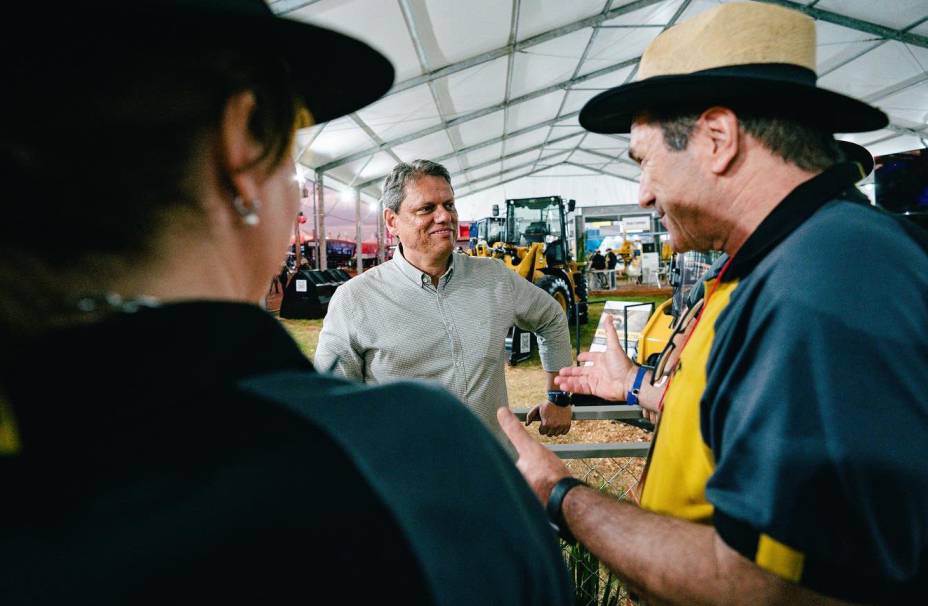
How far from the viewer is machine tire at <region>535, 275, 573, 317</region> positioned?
28.3 ft

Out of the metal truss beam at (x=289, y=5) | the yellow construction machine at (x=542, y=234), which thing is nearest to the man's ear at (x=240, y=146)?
the metal truss beam at (x=289, y=5)

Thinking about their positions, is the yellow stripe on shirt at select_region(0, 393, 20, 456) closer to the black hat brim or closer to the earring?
the earring

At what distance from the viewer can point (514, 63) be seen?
1252 cm

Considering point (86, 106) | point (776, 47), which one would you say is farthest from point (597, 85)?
point (86, 106)

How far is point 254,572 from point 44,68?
0.48m

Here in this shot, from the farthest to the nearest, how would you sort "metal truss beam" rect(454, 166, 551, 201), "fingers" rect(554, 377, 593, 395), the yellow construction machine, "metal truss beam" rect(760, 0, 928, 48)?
1. "metal truss beam" rect(454, 166, 551, 201)
2. "metal truss beam" rect(760, 0, 928, 48)
3. the yellow construction machine
4. "fingers" rect(554, 377, 593, 395)

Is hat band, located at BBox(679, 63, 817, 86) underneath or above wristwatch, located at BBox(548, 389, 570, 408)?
above

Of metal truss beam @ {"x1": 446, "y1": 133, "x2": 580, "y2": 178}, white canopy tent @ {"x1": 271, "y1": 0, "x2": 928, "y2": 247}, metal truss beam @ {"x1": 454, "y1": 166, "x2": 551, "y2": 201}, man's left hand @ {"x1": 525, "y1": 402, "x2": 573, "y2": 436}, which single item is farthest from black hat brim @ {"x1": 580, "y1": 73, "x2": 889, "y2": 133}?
metal truss beam @ {"x1": 454, "y1": 166, "x2": 551, "y2": 201}

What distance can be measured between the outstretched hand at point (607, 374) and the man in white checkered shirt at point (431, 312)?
431 millimetres

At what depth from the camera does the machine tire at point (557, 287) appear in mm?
8633

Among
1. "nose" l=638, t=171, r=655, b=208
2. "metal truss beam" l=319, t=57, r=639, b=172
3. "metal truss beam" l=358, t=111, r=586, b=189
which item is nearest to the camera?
"nose" l=638, t=171, r=655, b=208

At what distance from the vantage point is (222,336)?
472mm

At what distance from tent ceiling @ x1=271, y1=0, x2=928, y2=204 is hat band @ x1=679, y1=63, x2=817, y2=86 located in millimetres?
7376

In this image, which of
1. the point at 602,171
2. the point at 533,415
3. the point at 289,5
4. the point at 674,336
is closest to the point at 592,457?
the point at 674,336
